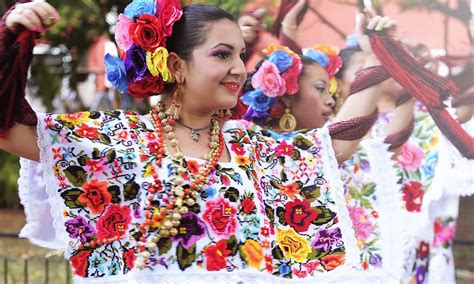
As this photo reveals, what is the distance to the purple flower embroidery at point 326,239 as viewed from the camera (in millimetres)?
2398

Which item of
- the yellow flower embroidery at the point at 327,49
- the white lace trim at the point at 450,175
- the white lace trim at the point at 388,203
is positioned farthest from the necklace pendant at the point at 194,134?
the white lace trim at the point at 450,175

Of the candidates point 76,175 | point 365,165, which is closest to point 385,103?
point 365,165

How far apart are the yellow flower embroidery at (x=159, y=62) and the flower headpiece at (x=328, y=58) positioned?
47.7 inches

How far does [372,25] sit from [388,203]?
738mm

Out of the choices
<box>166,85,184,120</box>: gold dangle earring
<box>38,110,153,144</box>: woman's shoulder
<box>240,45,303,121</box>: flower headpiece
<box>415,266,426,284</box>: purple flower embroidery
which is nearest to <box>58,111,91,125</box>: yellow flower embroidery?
<box>38,110,153,144</box>: woman's shoulder

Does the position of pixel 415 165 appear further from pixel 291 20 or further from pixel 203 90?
pixel 203 90

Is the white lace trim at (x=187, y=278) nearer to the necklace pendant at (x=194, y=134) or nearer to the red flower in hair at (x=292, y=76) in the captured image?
the necklace pendant at (x=194, y=134)

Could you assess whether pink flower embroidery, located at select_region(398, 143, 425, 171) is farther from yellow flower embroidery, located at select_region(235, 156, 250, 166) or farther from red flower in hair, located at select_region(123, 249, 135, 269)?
red flower in hair, located at select_region(123, 249, 135, 269)

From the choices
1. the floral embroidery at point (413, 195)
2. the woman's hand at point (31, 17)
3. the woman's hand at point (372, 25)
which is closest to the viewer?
the woman's hand at point (31, 17)

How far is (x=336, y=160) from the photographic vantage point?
8.26 feet

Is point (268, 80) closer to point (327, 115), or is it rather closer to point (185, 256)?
point (327, 115)

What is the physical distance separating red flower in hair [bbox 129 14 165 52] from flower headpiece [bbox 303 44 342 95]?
1.22 m

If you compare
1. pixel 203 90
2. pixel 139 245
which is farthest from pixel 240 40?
pixel 139 245

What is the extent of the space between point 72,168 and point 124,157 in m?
0.14
